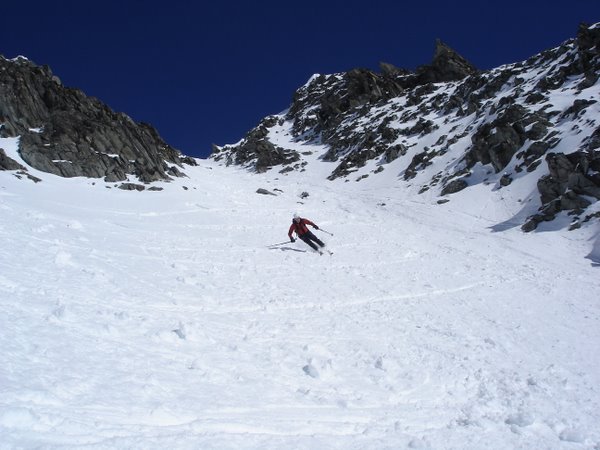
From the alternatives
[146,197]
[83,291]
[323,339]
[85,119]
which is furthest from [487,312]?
[85,119]

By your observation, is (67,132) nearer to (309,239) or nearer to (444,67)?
(309,239)

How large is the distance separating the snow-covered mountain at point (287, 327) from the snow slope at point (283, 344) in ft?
0.14

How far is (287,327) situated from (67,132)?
3603cm

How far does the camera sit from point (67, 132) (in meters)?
37.7

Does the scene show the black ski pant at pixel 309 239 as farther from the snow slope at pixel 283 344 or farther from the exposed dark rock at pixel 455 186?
the exposed dark rock at pixel 455 186

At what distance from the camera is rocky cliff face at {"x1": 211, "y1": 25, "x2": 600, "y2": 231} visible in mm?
29719

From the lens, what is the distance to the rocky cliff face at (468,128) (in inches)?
1170

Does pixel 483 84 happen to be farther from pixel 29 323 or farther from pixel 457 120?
pixel 29 323

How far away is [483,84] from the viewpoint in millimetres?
68312

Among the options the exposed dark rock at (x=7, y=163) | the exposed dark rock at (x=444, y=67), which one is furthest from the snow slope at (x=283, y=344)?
the exposed dark rock at (x=444, y=67)

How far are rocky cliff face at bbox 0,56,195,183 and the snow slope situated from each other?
17.7 m

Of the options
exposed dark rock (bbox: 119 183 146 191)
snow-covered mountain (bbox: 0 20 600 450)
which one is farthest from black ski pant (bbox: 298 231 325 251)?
exposed dark rock (bbox: 119 183 146 191)

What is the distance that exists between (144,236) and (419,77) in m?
101

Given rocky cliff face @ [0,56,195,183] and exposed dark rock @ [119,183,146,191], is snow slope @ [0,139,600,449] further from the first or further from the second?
rocky cliff face @ [0,56,195,183]
